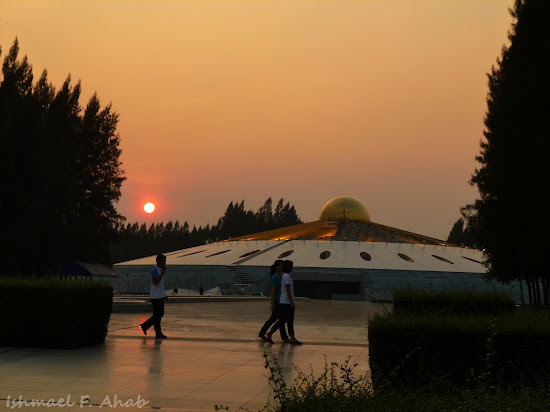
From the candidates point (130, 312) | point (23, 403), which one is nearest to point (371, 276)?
point (130, 312)

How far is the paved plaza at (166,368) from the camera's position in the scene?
8.84 meters

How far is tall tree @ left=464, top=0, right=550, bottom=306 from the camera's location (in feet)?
75.9

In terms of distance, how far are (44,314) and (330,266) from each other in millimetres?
52318

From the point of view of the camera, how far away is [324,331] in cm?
1984

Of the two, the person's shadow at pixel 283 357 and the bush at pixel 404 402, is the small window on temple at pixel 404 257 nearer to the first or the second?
the person's shadow at pixel 283 357

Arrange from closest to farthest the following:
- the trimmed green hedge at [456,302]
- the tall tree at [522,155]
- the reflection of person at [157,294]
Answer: the trimmed green hedge at [456,302] → the reflection of person at [157,294] → the tall tree at [522,155]

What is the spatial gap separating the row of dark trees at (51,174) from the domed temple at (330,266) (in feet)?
50.8

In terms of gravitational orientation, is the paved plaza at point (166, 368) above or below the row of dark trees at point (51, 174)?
below

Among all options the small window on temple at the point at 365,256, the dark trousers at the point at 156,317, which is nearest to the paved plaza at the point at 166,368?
the dark trousers at the point at 156,317

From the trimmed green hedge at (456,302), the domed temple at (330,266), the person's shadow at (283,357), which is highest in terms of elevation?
the domed temple at (330,266)

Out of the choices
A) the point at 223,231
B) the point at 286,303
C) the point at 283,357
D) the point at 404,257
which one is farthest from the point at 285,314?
the point at 223,231

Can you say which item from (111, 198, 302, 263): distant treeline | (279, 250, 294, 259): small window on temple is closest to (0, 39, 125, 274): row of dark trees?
(279, 250, 294, 259): small window on temple

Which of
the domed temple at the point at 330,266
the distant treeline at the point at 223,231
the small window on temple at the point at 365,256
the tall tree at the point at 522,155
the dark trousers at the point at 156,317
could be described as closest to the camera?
the dark trousers at the point at 156,317

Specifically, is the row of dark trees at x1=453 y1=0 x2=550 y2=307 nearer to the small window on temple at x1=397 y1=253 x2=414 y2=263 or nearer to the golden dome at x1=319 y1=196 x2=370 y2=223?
the small window on temple at x1=397 y1=253 x2=414 y2=263
